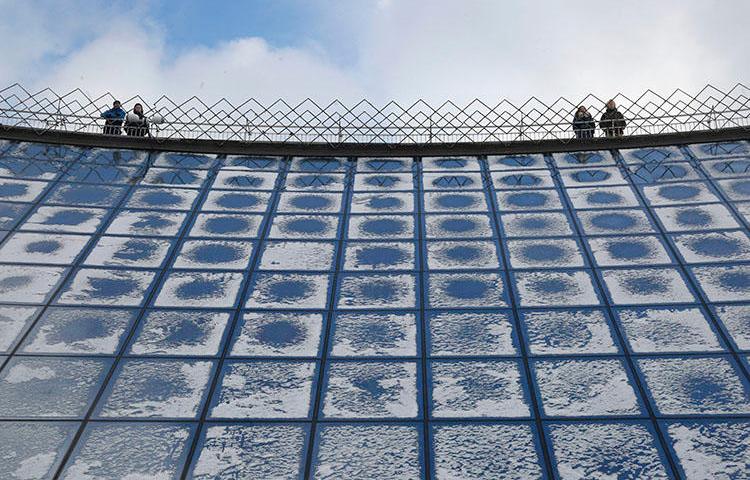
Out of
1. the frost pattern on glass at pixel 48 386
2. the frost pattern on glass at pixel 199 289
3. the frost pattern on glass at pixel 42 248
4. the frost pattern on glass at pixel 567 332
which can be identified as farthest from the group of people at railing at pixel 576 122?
the frost pattern on glass at pixel 48 386

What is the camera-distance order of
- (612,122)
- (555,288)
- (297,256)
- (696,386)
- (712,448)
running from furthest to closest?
(612,122)
(297,256)
(555,288)
(696,386)
(712,448)

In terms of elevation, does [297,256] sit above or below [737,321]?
above

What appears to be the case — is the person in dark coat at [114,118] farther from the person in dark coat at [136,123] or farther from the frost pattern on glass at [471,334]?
the frost pattern on glass at [471,334]

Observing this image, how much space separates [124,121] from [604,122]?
251 inches

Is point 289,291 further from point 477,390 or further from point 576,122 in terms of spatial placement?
point 576,122

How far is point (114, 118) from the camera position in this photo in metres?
11.3

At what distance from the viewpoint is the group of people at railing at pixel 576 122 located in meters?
11.2

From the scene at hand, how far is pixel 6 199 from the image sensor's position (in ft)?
30.7

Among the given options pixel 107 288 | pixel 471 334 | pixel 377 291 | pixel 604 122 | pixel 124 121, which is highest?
pixel 604 122

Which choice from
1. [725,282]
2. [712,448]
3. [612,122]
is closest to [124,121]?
[612,122]

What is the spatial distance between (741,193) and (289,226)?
4.91 metres

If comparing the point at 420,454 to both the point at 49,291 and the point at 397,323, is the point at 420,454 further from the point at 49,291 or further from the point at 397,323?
the point at 49,291

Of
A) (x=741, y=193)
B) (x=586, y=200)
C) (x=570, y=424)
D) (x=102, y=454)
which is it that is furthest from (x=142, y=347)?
(x=741, y=193)

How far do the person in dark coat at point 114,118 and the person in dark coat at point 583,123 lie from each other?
6022 mm
